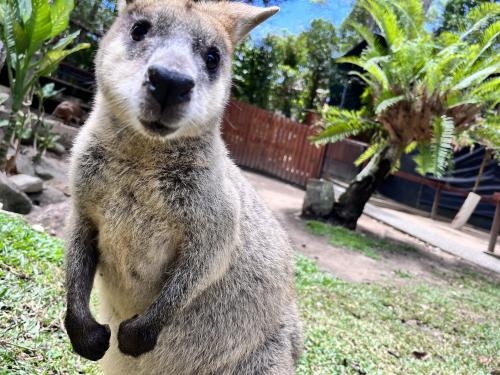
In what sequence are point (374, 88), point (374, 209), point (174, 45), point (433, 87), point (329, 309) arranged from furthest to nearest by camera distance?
point (374, 209) → point (374, 88) → point (433, 87) → point (329, 309) → point (174, 45)

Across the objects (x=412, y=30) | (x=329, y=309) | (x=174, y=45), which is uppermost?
(x=412, y=30)

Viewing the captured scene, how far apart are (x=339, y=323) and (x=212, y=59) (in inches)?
114

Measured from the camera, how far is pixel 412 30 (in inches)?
383

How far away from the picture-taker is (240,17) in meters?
2.45

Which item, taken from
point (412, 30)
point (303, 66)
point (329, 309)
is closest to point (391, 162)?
point (412, 30)

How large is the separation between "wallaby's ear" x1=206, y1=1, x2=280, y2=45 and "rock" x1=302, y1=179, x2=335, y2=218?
750 centimetres

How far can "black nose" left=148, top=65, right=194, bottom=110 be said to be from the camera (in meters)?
1.81

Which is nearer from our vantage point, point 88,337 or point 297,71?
point 88,337

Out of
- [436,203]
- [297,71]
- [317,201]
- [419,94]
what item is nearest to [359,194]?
[317,201]

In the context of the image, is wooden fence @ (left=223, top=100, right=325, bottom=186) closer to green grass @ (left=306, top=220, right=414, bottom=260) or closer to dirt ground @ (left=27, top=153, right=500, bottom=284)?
dirt ground @ (left=27, top=153, right=500, bottom=284)

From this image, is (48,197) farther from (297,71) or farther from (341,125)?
(297,71)

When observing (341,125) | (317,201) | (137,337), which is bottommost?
(137,337)

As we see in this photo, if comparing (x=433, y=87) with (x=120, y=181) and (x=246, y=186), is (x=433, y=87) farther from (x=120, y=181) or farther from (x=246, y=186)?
(x=120, y=181)

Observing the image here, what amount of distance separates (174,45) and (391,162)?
814 cm
